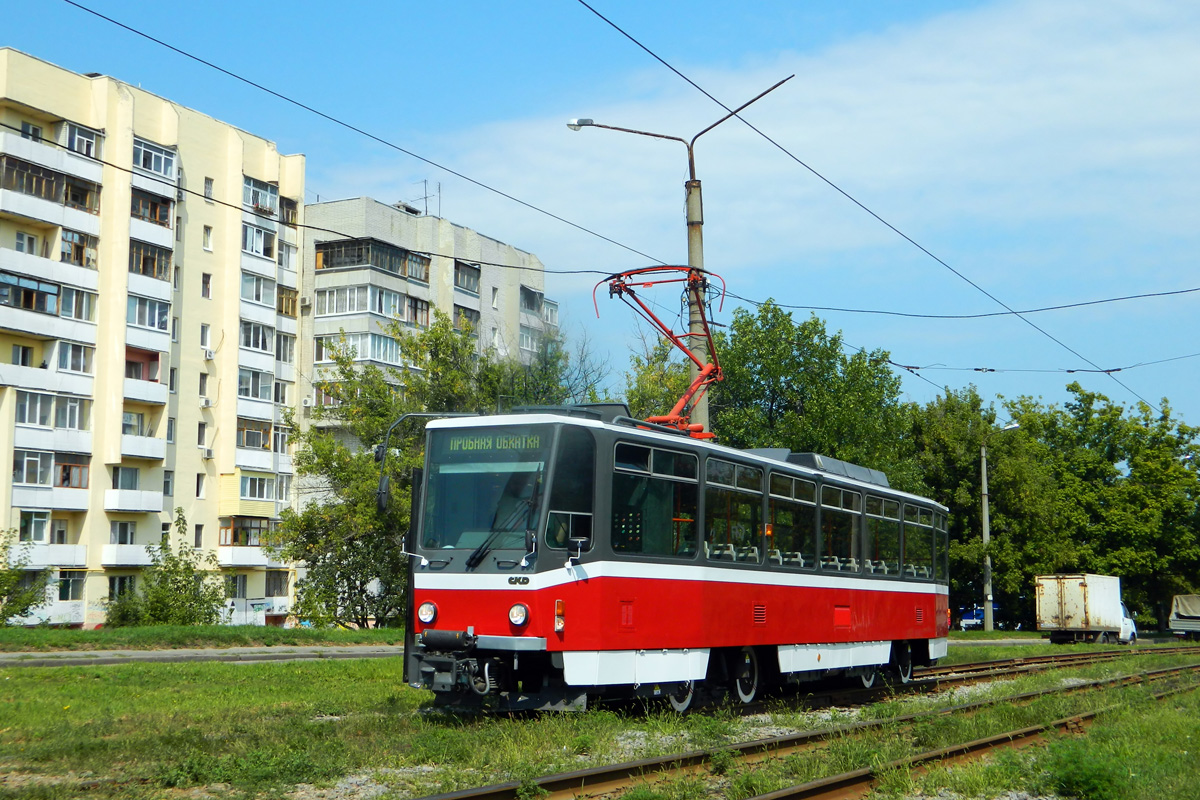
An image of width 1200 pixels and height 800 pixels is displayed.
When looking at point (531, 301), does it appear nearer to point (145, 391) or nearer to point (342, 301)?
point (342, 301)

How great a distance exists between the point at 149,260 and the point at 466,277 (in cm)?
2392

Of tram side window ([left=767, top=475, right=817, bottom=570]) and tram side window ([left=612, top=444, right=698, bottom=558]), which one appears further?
tram side window ([left=767, top=475, right=817, bottom=570])

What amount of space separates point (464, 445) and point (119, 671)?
9285 millimetres

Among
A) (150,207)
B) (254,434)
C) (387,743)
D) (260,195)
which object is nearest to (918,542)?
(387,743)

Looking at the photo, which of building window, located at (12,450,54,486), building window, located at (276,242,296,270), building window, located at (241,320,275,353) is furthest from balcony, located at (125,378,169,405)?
building window, located at (276,242,296,270)

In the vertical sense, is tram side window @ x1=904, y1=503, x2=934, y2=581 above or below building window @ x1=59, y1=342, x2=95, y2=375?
below

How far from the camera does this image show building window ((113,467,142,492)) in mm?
52375

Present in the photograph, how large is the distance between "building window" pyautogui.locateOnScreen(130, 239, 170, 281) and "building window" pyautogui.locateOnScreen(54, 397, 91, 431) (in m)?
→ 6.07

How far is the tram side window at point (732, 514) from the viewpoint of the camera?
14.2 metres

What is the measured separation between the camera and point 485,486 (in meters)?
12.8

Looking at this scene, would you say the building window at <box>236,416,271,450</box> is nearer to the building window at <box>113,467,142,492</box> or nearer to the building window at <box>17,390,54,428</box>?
the building window at <box>113,467,142,492</box>

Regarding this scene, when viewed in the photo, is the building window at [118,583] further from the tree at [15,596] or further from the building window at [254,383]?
the tree at [15,596]

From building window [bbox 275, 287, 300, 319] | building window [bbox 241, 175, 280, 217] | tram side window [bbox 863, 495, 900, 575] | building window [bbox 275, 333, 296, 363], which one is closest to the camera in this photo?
tram side window [bbox 863, 495, 900, 575]

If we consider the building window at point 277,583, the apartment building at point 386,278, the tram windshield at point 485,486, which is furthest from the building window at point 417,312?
the tram windshield at point 485,486
